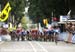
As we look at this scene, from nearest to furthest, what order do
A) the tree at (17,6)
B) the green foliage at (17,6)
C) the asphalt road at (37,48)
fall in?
the asphalt road at (37,48) → the tree at (17,6) → the green foliage at (17,6)

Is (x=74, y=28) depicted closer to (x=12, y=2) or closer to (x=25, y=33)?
(x=25, y=33)

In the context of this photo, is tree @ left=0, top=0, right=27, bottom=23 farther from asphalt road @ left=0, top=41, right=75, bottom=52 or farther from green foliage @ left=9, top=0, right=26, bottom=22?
asphalt road @ left=0, top=41, right=75, bottom=52

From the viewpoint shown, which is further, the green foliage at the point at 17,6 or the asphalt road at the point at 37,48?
the green foliage at the point at 17,6

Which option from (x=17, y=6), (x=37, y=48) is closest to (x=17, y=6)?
(x=17, y=6)

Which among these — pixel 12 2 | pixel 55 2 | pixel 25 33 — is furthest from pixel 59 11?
pixel 12 2

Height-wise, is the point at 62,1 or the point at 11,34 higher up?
the point at 62,1

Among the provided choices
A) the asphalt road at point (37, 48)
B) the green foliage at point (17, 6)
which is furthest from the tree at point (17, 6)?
the asphalt road at point (37, 48)

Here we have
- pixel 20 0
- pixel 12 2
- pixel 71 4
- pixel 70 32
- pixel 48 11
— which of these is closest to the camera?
pixel 70 32

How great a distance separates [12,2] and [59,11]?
20.7m

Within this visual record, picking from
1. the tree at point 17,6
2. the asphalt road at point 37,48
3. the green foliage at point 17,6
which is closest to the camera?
the asphalt road at point 37,48

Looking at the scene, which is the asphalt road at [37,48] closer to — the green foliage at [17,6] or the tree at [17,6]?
the tree at [17,6]

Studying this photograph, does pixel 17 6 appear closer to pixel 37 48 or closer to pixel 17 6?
pixel 17 6

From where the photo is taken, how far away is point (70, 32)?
46719 mm

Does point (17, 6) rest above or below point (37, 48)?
above
